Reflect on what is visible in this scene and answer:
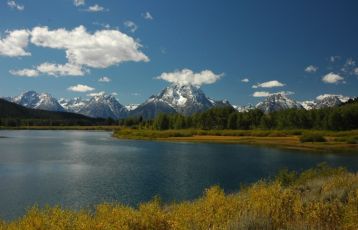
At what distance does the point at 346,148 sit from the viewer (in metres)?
98.5

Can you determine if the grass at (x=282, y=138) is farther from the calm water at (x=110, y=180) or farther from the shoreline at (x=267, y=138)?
the calm water at (x=110, y=180)

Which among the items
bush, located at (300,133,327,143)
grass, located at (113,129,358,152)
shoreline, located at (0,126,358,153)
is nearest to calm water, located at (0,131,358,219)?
grass, located at (113,129,358,152)

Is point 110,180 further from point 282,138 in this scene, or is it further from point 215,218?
point 282,138

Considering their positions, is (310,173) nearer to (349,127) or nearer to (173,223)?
(173,223)

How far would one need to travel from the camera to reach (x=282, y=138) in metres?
140

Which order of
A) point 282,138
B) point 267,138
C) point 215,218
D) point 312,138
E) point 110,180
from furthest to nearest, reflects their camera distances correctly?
point 267,138 → point 282,138 → point 312,138 → point 110,180 → point 215,218

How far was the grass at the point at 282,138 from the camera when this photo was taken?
348 feet

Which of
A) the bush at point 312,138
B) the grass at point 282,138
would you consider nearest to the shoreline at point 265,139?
the grass at point 282,138

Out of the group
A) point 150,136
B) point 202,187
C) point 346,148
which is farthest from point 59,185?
point 150,136

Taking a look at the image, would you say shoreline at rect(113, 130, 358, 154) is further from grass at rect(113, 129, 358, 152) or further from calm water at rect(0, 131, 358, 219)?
calm water at rect(0, 131, 358, 219)

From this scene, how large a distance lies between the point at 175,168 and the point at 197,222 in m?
47.4

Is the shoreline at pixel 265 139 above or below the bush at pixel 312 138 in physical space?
below

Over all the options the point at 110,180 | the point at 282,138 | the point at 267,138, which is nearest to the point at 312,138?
the point at 282,138

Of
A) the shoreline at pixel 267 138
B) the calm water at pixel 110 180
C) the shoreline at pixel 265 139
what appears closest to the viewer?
the calm water at pixel 110 180
